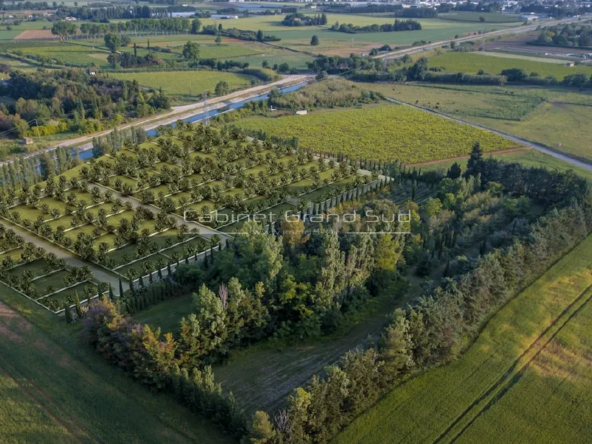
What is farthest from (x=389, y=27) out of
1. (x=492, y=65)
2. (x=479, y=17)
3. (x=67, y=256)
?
(x=67, y=256)

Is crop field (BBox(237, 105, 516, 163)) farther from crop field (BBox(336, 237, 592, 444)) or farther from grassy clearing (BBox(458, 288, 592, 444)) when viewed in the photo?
grassy clearing (BBox(458, 288, 592, 444))

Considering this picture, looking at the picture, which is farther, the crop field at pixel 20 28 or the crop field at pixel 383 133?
the crop field at pixel 20 28

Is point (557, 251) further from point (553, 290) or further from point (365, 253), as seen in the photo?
point (365, 253)

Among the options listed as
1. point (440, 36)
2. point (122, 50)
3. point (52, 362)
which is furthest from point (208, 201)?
point (440, 36)

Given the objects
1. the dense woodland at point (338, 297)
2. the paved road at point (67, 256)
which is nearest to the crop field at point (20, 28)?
the paved road at point (67, 256)

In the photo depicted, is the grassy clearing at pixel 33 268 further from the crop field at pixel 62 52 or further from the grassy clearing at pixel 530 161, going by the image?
the crop field at pixel 62 52

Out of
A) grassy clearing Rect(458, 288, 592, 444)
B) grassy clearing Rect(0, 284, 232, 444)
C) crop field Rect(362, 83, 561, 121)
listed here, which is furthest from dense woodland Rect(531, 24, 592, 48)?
grassy clearing Rect(0, 284, 232, 444)
